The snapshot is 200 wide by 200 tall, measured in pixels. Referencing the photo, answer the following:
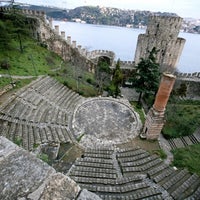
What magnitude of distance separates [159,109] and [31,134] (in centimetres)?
850

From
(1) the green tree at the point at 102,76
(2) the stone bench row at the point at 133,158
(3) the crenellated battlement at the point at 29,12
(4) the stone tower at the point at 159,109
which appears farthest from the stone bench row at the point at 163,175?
(3) the crenellated battlement at the point at 29,12

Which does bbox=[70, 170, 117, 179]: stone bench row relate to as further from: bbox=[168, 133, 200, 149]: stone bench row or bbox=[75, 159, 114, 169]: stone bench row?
bbox=[168, 133, 200, 149]: stone bench row

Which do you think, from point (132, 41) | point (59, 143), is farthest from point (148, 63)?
point (132, 41)

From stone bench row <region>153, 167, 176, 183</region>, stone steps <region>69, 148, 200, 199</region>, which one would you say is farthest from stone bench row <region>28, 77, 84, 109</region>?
stone bench row <region>153, 167, 176, 183</region>

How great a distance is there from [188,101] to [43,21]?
20.7 meters

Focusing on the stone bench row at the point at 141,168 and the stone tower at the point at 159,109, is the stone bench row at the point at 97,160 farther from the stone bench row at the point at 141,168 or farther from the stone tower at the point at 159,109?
the stone tower at the point at 159,109

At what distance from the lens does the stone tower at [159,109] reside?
36.8 feet

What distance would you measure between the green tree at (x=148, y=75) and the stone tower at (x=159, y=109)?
19.1ft

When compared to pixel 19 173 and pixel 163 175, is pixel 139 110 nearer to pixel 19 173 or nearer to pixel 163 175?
pixel 163 175

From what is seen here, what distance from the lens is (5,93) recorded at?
1298 centimetres

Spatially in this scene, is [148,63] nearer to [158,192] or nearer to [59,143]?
[59,143]

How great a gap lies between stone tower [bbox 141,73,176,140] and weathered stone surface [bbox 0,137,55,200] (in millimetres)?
10536

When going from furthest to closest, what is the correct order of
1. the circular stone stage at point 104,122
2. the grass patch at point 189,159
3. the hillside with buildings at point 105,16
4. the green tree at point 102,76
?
the hillside with buildings at point 105,16
the green tree at point 102,76
the circular stone stage at point 104,122
the grass patch at point 189,159

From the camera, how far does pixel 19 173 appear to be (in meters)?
1.85
